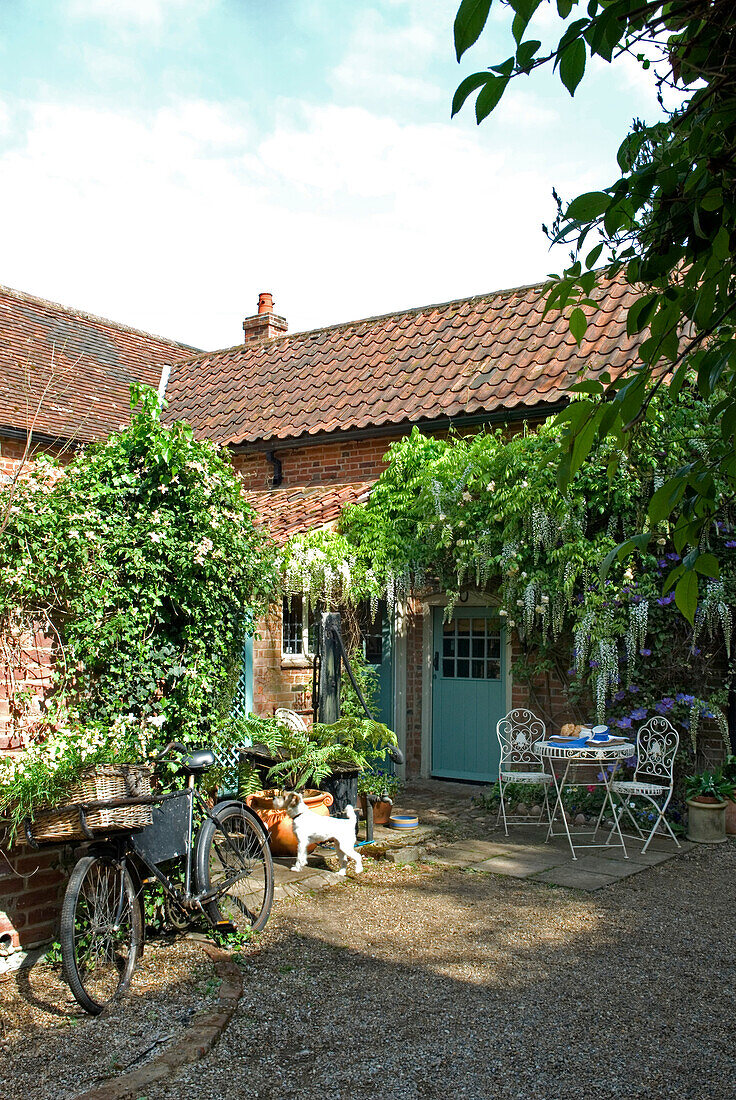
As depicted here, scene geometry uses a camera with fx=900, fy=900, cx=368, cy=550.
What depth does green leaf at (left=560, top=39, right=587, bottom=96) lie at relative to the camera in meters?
1.59

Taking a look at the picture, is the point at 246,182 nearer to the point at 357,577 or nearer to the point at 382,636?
the point at 357,577

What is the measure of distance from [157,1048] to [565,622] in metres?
6.24

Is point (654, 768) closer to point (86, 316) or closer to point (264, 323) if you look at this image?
point (264, 323)

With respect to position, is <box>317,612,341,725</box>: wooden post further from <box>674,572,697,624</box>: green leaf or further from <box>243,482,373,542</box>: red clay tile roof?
<box>674,572,697,624</box>: green leaf

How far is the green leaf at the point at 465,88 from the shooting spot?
1.54 metres

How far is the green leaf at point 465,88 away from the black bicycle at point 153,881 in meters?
3.62

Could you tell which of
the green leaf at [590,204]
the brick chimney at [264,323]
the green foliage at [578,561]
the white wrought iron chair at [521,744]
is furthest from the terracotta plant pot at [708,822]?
the brick chimney at [264,323]

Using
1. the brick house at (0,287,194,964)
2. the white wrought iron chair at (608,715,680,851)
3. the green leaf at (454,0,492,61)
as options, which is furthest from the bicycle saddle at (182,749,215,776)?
the green leaf at (454,0,492,61)

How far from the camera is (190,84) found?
163 inches

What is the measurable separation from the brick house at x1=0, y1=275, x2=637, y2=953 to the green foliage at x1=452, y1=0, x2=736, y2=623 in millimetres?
6120

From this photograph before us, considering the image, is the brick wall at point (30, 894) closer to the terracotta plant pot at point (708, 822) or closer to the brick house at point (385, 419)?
the brick house at point (385, 419)

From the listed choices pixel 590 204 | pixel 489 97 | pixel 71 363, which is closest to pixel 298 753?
pixel 590 204

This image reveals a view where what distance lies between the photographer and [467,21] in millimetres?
1453

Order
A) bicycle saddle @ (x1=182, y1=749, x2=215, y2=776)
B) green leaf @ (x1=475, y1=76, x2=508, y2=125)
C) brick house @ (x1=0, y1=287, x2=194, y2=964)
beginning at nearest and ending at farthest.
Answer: green leaf @ (x1=475, y1=76, x2=508, y2=125) → brick house @ (x1=0, y1=287, x2=194, y2=964) → bicycle saddle @ (x1=182, y1=749, x2=215, y2=776)
